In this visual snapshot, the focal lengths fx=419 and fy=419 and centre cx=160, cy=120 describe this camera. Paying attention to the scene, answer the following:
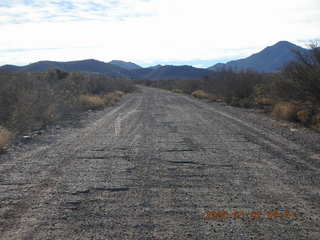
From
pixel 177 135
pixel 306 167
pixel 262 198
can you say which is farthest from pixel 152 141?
pixel 262 198

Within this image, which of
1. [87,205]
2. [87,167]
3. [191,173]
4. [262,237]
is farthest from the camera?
[87,167]

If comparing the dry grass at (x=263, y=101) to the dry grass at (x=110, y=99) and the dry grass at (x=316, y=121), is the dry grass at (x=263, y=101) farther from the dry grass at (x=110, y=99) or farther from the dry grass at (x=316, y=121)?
the dry grass at (x=110, y=99)

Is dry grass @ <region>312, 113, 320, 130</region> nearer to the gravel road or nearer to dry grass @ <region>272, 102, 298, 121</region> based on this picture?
dry grass @ <region>272, 102, 298, 121</region>

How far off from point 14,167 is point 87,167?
5.54ft

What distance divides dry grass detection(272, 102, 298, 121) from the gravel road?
627 centimetres

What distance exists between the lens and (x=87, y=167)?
951 centimetres

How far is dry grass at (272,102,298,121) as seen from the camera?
65.2ft

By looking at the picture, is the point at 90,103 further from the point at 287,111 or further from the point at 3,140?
the point at 3,140

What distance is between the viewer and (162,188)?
7.62 meters

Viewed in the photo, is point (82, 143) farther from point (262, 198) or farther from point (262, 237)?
point (262, 237)

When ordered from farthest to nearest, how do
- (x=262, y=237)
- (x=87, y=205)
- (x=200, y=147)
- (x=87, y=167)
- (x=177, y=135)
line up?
(x=177, y=135)
(x=200, y=147)
(x=87, y=167)
(x=87, y=205)
(x=262, y=237)

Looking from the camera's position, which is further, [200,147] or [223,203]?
[200,147]
